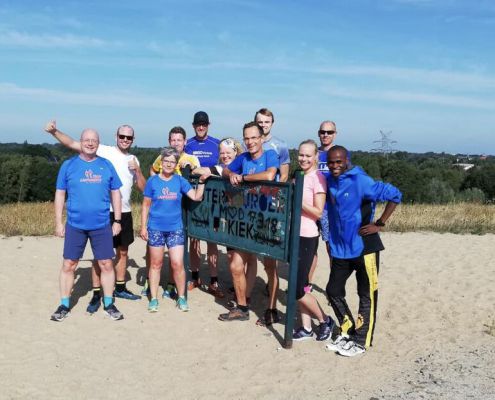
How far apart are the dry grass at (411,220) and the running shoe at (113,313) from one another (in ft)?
18.5

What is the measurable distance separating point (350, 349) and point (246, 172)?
2.02 metres

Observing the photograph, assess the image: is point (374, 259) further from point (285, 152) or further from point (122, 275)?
point (122, 275)

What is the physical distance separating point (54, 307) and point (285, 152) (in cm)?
325

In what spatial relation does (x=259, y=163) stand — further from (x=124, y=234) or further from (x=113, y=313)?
(x=113, y=313)

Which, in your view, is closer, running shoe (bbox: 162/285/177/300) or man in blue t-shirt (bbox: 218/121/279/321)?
man in blue t-shirt (bbox: 218/121/279/321)

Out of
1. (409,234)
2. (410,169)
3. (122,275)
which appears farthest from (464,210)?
(410,169)

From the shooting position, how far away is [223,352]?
5.27 m

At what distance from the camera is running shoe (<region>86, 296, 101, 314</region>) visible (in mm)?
6042

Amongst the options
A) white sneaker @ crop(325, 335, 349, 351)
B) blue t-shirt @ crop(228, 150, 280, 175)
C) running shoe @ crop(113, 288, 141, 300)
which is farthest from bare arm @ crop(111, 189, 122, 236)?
white sneaker @ crop(325, 335, 349, 351)

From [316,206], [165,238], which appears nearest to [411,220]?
[165,238]

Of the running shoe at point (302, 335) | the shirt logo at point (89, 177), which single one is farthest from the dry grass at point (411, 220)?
the running shoe at point (302, 335)

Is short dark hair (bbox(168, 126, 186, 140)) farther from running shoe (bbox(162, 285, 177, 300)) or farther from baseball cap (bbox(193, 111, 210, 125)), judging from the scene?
running shoe (bbox(162, 285, 177, 300))

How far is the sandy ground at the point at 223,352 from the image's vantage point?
4445 millimetres

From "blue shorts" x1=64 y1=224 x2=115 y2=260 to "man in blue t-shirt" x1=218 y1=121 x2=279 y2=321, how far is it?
1351 millimetres
